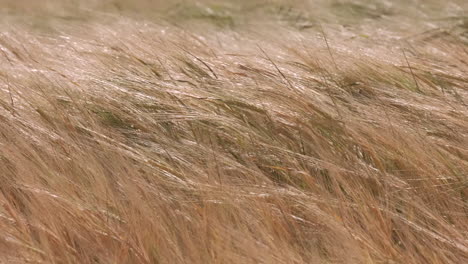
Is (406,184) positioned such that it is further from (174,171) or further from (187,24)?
(187,24)

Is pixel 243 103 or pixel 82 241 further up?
pixel 243 103

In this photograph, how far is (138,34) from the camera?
3.11 meters

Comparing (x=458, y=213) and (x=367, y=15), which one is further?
(x=367, y=15)

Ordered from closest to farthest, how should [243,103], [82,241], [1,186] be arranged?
[82,241] → [1,186] → [243,103]

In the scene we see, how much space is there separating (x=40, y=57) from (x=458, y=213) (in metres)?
1.69

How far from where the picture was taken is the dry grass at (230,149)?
2086 mm

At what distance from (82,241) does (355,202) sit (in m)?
0.83

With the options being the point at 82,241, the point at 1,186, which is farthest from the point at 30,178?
the point at 82,241

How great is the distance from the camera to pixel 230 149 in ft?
7.87

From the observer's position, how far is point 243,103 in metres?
2.51

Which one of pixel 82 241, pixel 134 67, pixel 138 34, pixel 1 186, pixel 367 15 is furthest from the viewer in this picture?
pixel 367 15

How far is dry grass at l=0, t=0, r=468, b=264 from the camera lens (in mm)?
2086

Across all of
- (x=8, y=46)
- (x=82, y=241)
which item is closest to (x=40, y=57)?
(x=8, y=46)

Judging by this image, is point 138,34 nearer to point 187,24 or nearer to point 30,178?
point 187,24
